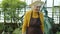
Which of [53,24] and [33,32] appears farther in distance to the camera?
[53,24]

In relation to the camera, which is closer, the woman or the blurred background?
the woman

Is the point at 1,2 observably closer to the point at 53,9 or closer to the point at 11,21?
the point at 11,21

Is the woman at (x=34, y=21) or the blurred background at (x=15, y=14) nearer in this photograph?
the woman at (x=34, y=21)

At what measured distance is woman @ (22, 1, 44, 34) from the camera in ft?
12.8

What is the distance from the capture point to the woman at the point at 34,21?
3.91m

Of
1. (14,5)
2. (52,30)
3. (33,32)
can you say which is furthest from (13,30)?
(33,32)

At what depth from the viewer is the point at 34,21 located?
13.1 ft

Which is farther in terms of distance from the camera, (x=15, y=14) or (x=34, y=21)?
(x=15, y=14)

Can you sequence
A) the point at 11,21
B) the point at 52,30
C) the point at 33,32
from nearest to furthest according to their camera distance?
the point at 33,32 → the point at 52,30 → the point at 11,21

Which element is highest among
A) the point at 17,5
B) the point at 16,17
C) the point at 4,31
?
the point at 17,5

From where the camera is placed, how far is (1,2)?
6465 mm

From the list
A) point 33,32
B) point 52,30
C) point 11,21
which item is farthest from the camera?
point 11,21

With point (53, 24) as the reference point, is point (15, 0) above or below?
above

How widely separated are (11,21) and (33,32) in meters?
2.61
